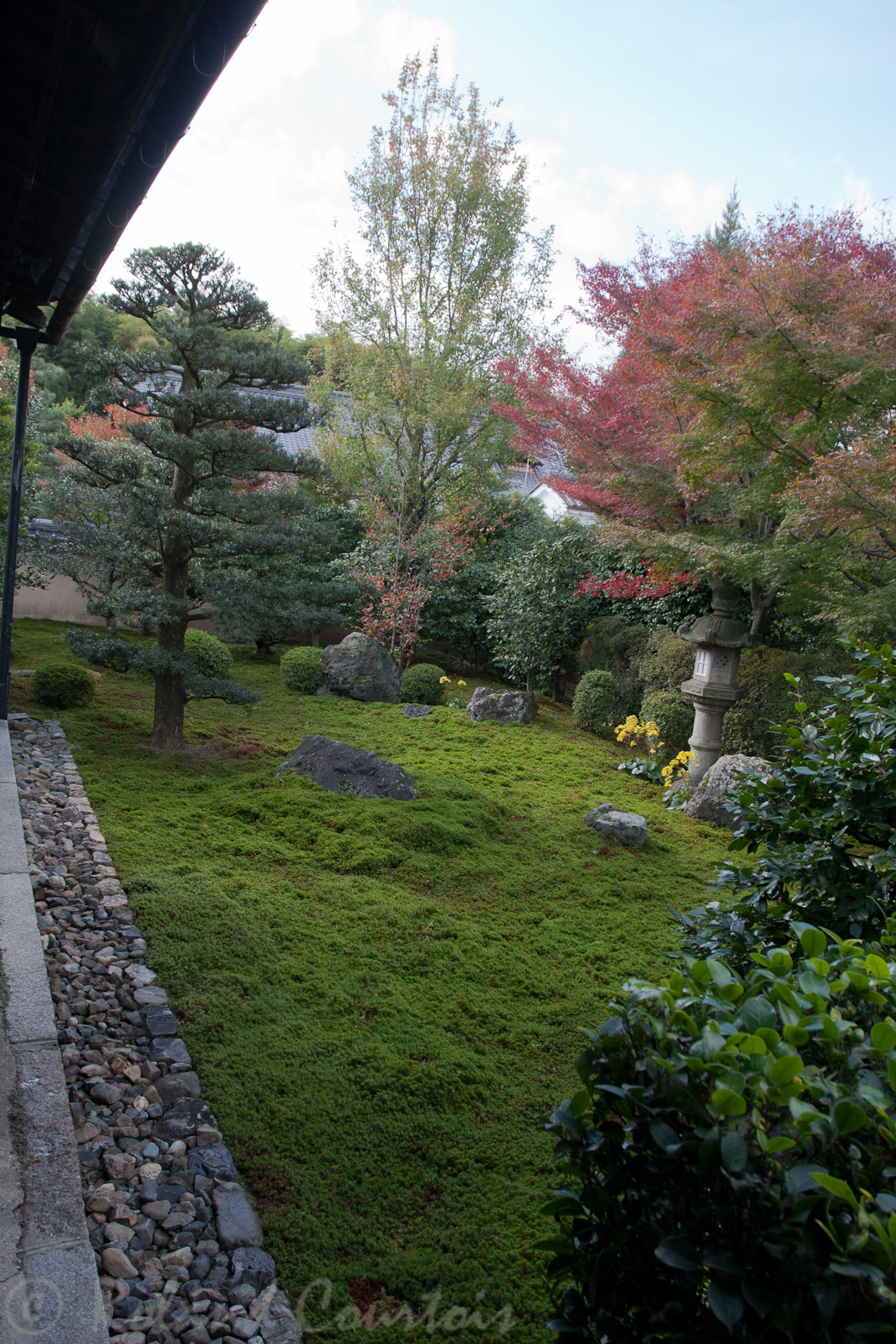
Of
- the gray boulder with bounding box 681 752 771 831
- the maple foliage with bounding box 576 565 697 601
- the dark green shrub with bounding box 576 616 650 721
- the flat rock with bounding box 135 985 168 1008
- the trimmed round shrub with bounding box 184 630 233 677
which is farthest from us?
the dark green shrub with bounding box 576 616 650 721

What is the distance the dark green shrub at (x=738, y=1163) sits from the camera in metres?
→ 0.87

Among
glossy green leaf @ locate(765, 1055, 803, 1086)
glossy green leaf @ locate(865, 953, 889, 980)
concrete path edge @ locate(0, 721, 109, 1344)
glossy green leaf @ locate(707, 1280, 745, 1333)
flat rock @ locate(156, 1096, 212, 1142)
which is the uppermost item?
glossy green leaf @ locate(865, 953, 889, 980)

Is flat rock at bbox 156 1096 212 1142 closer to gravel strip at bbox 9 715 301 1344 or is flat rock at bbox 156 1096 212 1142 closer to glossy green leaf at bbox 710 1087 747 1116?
gravel strip at bbox 9 715 301 1344

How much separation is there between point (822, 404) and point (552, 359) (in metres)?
3.93

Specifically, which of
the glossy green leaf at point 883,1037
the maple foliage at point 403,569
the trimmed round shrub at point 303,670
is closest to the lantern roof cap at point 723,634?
the maple foliage at point 403,569

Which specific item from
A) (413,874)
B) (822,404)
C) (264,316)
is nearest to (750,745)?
(822,404)

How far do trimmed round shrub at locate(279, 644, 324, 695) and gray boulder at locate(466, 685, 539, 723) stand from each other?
80.0 inches

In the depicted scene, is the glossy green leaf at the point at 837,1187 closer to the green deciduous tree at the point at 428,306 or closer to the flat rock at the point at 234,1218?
the flat rock at the point at 234,1218

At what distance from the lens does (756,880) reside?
84.7 inches

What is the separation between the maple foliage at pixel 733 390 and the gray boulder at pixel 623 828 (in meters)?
2.11

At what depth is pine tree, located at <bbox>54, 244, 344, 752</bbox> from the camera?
557cm

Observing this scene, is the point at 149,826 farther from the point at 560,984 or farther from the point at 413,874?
the point at 560,984

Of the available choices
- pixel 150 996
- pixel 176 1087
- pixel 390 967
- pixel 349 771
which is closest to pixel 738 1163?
pixel 176 1087

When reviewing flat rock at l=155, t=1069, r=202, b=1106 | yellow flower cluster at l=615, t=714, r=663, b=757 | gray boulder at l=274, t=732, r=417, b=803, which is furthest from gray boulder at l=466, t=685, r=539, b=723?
flat rock at l=155, t=1069, r=202, b=1106
